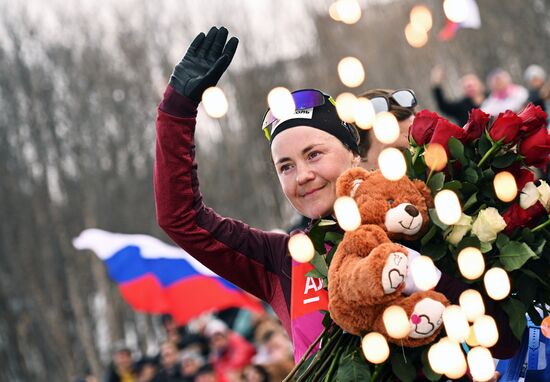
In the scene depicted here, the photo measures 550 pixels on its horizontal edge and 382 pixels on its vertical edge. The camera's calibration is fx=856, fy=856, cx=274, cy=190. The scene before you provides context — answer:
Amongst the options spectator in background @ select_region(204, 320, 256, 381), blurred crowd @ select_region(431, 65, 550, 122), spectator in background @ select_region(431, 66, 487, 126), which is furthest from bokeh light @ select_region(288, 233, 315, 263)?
spectator in background @ select_region(431, 66, 487, 126)

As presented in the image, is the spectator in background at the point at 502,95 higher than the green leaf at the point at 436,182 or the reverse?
the reverse

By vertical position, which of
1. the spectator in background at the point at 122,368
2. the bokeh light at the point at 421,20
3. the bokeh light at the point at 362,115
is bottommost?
the spectator in background at the point at 122,368

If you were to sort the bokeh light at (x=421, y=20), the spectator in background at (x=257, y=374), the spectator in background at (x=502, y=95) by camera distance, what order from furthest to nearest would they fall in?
the spectator in background at (x=502, y=95)
the spectator in background at (x=257, y=374)
the bokeh light at (x=421, y=20)

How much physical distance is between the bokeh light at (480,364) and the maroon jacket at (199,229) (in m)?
0.71

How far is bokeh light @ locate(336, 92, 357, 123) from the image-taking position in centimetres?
309

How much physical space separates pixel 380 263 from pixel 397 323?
0.61ft

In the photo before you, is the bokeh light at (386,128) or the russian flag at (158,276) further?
the russian flag at (158,276)

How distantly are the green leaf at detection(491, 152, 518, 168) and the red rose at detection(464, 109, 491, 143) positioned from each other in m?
0.11

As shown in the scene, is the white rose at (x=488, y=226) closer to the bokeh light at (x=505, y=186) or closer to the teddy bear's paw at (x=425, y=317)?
the bokeh light at (x=505, y=186)

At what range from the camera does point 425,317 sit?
7.86 feet

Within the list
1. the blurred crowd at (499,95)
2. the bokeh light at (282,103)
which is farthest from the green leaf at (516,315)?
the blurred crowd at (499,95)

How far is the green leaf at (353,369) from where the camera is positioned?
2.47 m

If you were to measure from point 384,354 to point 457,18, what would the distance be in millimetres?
1501

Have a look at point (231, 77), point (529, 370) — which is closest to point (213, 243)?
point (529, 370)
